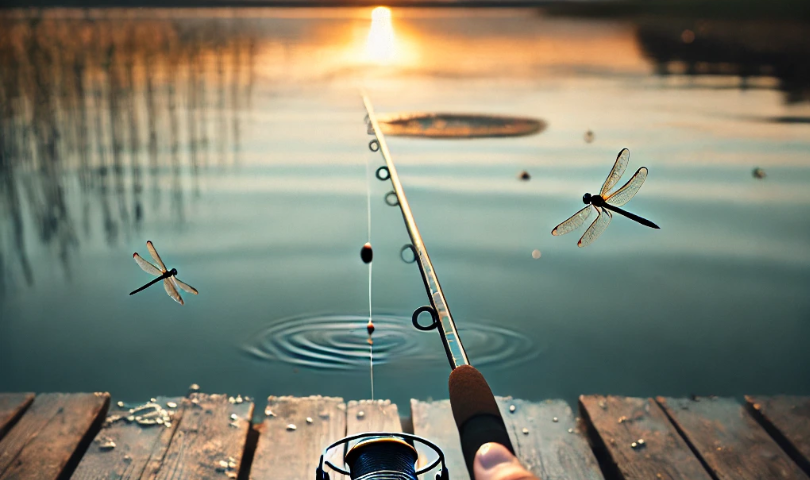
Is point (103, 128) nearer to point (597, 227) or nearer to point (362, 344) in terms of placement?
point (362, 344)

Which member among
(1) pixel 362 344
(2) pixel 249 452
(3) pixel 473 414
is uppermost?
(3) pixel 473 414

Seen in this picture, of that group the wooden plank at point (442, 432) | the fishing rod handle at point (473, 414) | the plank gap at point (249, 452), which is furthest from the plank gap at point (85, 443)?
the fishing rod handle at point (473, 414)

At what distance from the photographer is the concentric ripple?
3.36 metres

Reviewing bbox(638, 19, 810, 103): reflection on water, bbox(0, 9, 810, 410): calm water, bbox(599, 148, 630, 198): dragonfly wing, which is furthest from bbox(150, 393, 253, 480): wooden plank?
bbox(638, 19, 810, 103): reflection on water

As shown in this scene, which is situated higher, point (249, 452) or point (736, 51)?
point (736, 51)

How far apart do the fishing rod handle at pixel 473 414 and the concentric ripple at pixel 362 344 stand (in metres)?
2.00

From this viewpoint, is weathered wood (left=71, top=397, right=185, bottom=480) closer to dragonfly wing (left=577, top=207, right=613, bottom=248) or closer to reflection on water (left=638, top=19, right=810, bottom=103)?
dragonfly wing (left=577, top=207, right=613, bottom=248)

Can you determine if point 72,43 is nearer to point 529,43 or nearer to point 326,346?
point 529,43

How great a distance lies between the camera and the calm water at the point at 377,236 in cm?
348

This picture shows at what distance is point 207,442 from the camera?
2.30 m

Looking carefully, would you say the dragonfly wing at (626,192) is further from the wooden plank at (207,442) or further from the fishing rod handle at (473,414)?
the wooden plank at (207,442)

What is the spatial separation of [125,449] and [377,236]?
294 centimetres

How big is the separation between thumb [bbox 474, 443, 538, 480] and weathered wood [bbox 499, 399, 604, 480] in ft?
3.94

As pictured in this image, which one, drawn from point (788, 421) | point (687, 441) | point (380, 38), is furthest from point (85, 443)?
point (380, 38)
